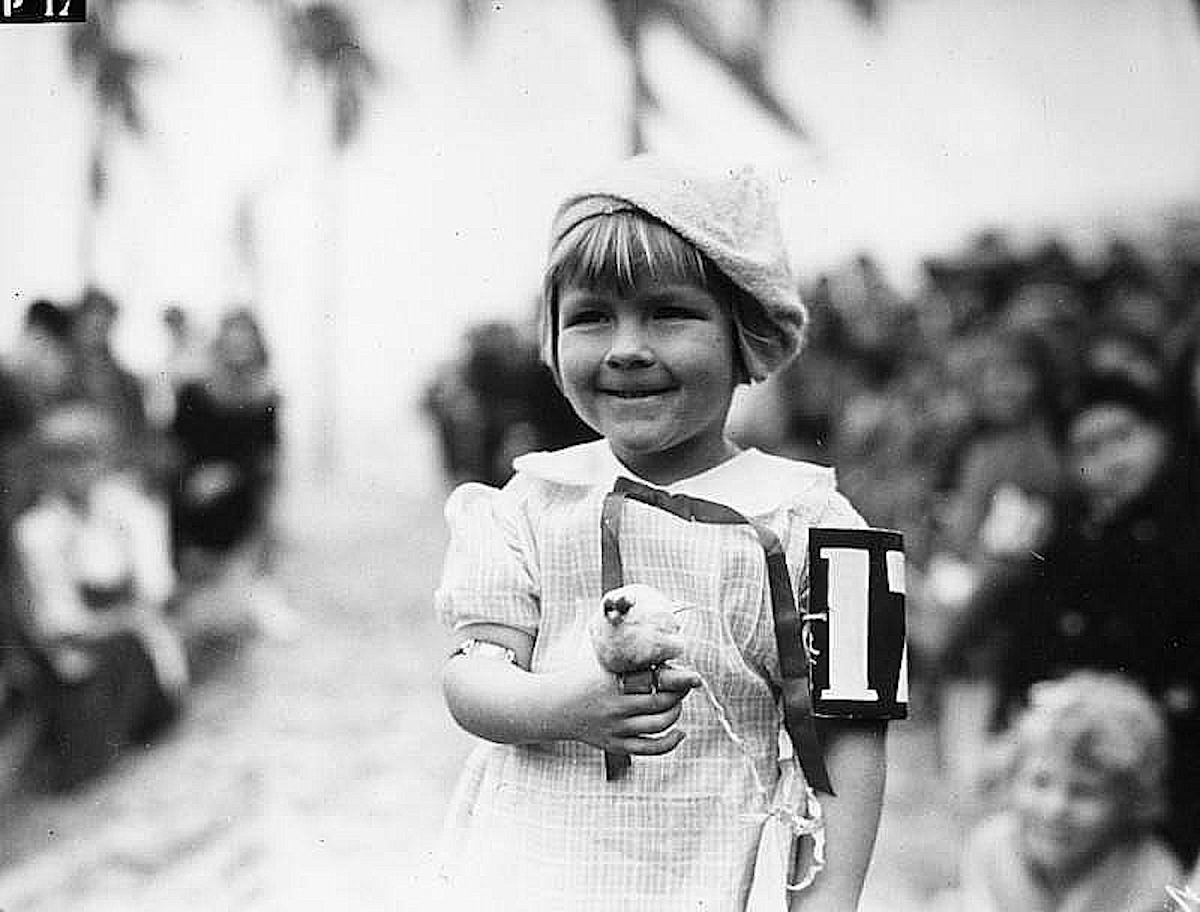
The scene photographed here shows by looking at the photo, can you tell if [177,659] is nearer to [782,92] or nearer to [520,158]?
[520,158]

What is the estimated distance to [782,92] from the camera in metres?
2.12

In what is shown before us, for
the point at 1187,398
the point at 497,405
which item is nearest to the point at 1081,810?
the point at 1187,398

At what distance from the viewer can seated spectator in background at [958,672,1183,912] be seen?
2.09m

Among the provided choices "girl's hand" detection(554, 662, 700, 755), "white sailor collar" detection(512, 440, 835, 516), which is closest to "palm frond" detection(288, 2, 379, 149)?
"white sailor collar" detection(512, 440, 835, 516)

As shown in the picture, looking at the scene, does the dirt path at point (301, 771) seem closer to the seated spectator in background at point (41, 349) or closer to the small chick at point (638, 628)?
the seated spectator in background at point (41, 349)

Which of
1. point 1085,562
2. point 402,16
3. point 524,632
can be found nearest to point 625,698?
point 524,632

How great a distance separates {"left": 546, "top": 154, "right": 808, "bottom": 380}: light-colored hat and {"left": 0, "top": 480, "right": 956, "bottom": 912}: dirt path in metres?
0.98

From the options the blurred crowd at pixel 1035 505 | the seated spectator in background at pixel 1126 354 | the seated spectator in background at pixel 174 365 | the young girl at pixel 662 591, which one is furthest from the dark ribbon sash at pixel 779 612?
the seated spectator in background at pixel 174 365

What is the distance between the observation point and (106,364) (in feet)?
7.41

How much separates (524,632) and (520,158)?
3.17 ft

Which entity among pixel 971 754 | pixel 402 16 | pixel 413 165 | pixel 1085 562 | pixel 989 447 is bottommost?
pixel 971 754

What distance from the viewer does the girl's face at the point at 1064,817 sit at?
211cm

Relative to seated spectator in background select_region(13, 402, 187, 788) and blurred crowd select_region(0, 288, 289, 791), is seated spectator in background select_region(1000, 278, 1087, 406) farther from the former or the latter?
seated spectator in background select_region(13, 402, 187, 788)

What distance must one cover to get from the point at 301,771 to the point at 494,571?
1018 mm
